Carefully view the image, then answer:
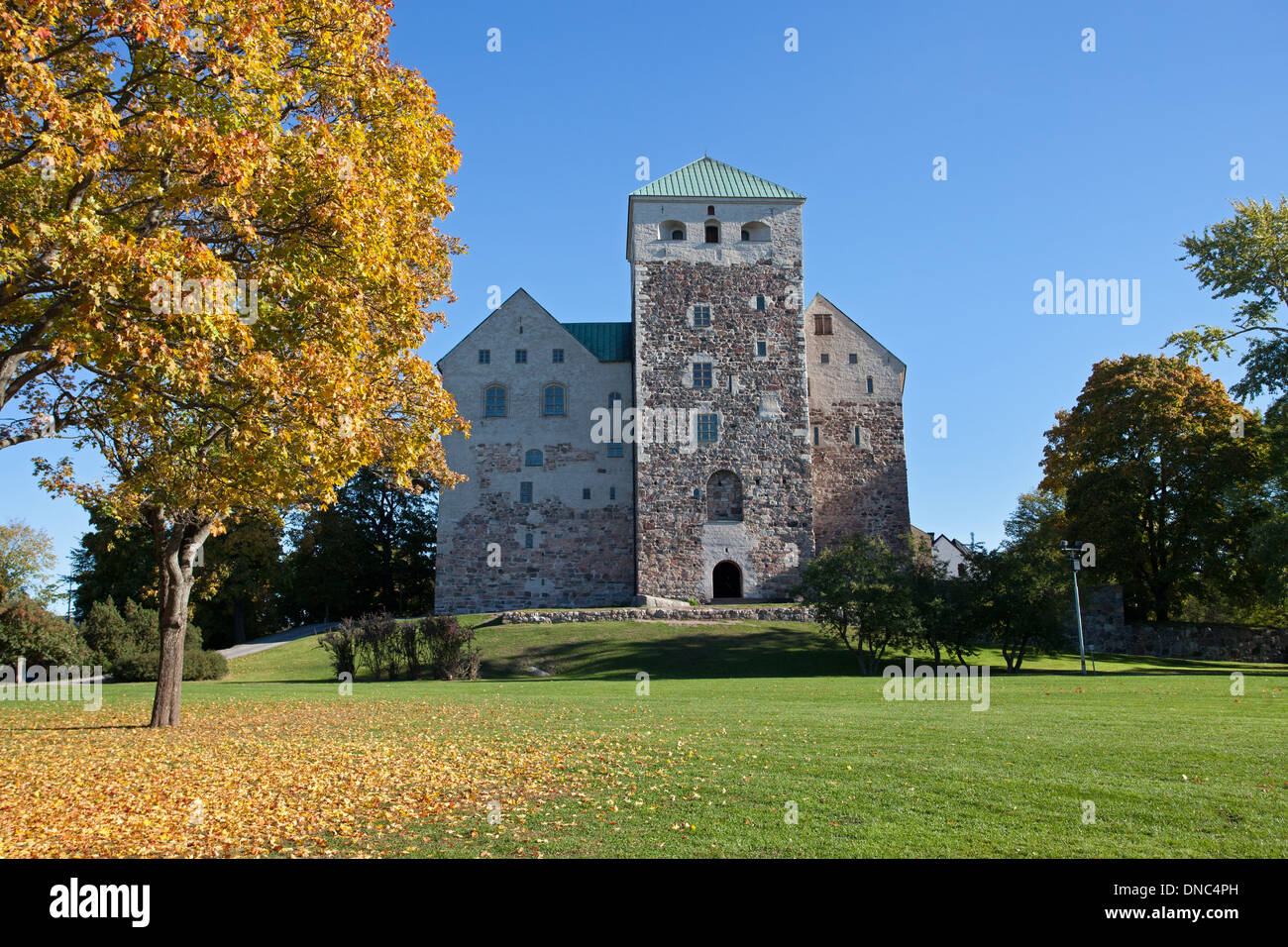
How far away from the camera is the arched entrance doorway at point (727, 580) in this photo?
42969 mm

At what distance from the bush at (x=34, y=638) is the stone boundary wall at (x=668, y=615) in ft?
51.3

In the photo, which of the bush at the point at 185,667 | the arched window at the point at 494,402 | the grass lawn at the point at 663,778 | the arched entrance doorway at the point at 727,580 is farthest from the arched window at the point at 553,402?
the grass lawn at the point at 663,778

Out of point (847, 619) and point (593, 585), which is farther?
point (593, 585)

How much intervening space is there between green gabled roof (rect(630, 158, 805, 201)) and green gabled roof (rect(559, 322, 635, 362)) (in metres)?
7.97

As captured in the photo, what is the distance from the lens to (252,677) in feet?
103

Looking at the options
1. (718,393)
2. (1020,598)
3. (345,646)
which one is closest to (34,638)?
(345,646)

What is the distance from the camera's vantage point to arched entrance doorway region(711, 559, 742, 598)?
4297 centimetres

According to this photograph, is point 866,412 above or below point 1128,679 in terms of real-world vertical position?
above

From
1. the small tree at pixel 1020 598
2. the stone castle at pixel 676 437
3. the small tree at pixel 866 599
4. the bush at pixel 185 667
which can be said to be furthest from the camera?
the stone castle at pixel 676 437

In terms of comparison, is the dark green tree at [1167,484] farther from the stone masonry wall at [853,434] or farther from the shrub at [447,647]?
the shrub at [447,647]

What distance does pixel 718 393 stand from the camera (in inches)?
1725

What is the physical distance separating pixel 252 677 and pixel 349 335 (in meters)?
24.8
